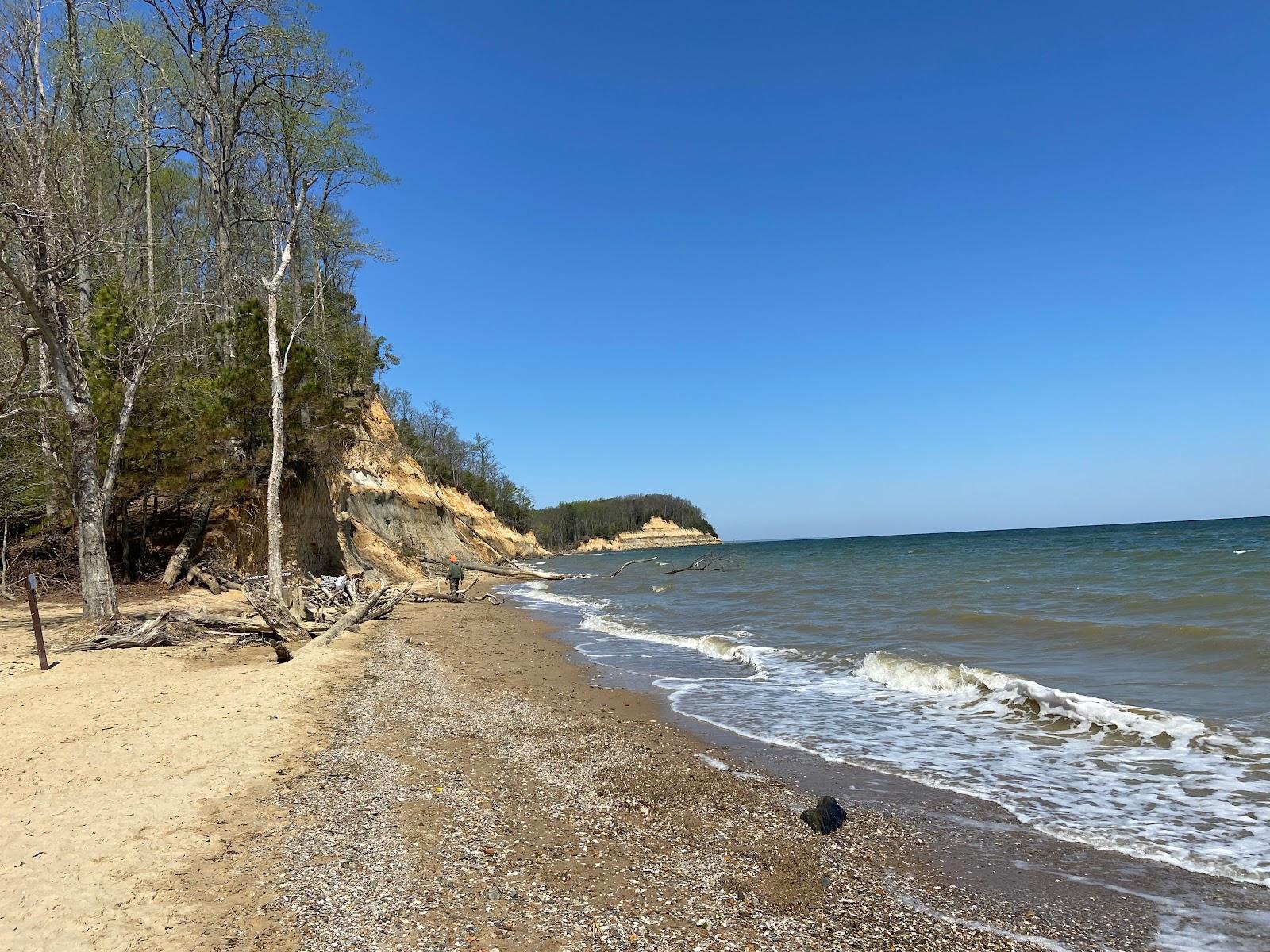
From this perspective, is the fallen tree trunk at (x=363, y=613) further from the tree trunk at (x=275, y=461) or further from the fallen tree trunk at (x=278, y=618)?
the tree trunk at (x=275, y=461)

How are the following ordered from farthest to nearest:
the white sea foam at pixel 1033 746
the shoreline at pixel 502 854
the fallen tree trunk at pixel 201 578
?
the fallen tree trunk at pixel 201 578, the white sea foam at pixel 1033 746, the shoreline at pixel 502 854

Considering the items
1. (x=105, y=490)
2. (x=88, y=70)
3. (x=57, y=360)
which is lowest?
(x=105, y=490)

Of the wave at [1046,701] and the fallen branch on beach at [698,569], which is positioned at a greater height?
the wave at [1046,701]

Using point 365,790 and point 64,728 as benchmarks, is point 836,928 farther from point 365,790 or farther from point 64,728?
point 64,728

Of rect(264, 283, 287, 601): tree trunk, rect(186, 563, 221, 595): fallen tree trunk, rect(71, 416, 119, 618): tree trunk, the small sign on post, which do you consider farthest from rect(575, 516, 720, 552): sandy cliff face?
the small sign on post

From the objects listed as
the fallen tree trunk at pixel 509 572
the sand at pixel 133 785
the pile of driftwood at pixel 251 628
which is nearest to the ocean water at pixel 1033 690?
the sand at pixel 133 785

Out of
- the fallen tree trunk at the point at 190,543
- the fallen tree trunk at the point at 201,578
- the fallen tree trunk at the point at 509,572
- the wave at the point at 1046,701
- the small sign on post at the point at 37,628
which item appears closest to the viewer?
the wave at the point at 1046,701

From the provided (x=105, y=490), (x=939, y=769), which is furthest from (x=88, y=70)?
(x=939, y=769)

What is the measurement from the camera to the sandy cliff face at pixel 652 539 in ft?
442

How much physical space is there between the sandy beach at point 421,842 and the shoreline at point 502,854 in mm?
20

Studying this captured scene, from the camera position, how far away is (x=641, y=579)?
3962 cm

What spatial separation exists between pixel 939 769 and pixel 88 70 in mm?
26804

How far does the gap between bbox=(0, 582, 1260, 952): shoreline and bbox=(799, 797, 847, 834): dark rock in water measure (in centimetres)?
9

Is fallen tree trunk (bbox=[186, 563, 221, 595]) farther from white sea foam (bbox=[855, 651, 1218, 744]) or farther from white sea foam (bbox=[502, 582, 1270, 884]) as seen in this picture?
white sea foam (bbox=[855, 651, 1218, 744])
